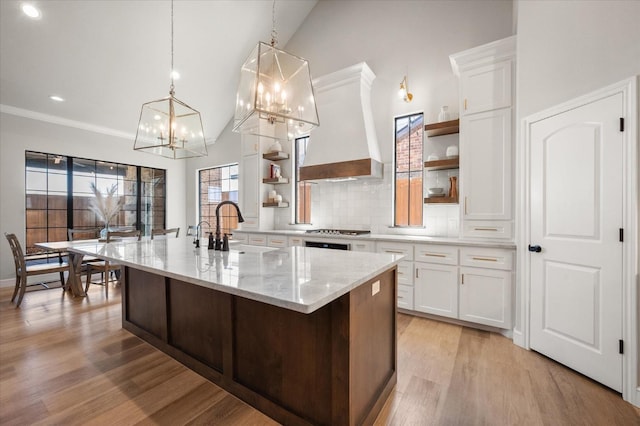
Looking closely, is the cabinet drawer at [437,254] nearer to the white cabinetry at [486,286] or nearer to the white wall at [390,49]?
the white cabinetry at [486,286]

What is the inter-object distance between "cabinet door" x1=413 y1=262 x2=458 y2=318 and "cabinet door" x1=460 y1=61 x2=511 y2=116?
1.75m

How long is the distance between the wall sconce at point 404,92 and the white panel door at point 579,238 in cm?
164

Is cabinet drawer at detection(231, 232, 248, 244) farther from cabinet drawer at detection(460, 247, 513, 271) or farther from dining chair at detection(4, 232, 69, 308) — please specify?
cabinet drawer at detection(460, 247, 513, 271)

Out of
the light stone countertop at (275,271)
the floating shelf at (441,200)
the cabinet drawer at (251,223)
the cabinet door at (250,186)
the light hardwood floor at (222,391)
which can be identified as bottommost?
the light hardwood floor at (222,391)

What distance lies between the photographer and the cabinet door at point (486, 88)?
2.89 meters

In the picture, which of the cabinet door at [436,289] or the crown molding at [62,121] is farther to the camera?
the crown molding at [62,121]

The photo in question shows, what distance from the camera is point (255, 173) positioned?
512 cm

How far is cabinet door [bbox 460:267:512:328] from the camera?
2.78m

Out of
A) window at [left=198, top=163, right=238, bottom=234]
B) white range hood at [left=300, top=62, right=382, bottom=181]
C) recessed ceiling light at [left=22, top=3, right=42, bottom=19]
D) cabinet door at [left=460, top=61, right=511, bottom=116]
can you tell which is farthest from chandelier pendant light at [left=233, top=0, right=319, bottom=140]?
window at [left=198, top=163, right=238, bottom=234]

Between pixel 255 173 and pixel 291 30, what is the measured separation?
8.71 ft

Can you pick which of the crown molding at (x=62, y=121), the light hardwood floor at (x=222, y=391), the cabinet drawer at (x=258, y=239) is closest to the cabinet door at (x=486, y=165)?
the light hardwood floor at (x=222, y=391)

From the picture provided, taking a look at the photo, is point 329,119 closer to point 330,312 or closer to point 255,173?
point 255,173

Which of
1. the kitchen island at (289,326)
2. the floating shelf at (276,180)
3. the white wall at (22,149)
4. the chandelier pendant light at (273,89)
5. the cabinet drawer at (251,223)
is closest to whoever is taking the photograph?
the kitchen island at (289,326)

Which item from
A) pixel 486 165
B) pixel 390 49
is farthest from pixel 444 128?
pixel 390 49
